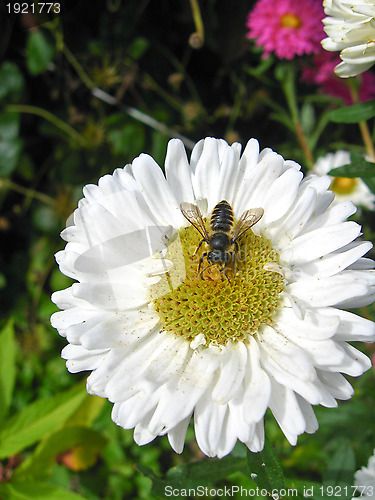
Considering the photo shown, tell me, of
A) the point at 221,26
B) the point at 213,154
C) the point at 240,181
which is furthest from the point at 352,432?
the point at 221,26

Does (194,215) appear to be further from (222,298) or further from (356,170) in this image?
(356,170)

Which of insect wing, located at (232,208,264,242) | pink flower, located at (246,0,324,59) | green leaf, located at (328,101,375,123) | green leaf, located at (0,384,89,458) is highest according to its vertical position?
pink flower, located at (246,0,324,59)

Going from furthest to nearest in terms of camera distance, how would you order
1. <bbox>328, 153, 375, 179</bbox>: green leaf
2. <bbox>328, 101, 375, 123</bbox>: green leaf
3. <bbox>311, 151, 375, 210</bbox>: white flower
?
1. <bbox>311, 151, 375, 210</bbox>: white flower
2. <bbox>328, 101, 375, 123</bbox>: green leaf
3. <bbox>328, 153, 375, 179</bbox>: green leaf

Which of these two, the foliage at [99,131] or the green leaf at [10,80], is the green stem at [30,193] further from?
the green leaf at [10,80]

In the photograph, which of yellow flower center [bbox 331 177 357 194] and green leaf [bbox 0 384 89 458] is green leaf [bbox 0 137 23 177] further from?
yellow flower center [bbox 331 177 357 194]

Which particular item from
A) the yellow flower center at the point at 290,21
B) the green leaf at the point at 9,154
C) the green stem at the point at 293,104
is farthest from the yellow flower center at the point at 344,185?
the green leaf at the point at 9,154

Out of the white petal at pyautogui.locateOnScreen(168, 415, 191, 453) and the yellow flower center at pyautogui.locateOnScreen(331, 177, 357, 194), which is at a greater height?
the yellow flower center at pyautogui.locateOnScreen(331, 177, 357, 194)

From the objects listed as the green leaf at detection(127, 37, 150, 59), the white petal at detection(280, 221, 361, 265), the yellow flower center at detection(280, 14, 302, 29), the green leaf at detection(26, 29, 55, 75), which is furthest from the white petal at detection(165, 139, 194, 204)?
the green leaf at detection(26, 29, 55, 75)

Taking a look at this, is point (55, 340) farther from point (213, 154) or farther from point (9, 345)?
point (213, 154)
